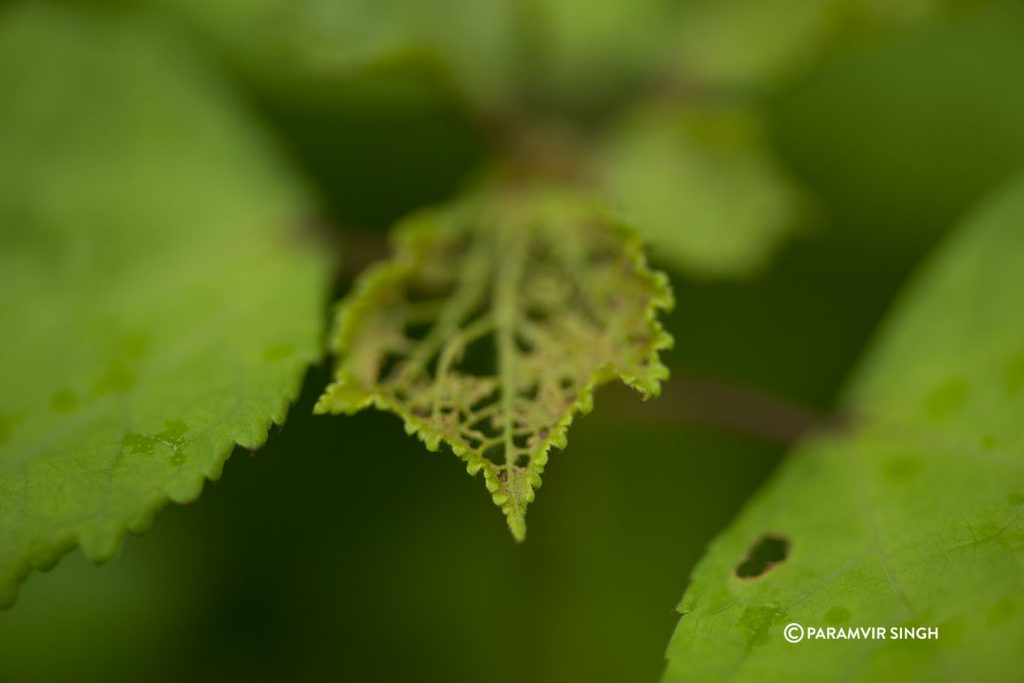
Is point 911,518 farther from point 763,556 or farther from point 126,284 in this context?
point 126,284

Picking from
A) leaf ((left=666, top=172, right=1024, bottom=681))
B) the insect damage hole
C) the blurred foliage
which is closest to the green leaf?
the blurred foliage

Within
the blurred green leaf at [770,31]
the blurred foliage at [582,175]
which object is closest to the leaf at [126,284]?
the blurred foliage at [582,175]

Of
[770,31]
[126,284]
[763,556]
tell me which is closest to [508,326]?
[763,556]

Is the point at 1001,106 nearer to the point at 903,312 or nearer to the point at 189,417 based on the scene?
the point at 903,312

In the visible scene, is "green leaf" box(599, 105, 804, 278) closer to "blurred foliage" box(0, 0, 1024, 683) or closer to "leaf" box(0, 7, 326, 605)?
"blurred foliage" box(0, 0, 1024, 683)

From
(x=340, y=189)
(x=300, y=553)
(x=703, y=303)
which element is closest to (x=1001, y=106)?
(x=703, y=303)

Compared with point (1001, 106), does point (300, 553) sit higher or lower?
lower

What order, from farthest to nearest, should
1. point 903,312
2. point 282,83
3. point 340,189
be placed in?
point 340,189 → point 282,83 → point 903,312
